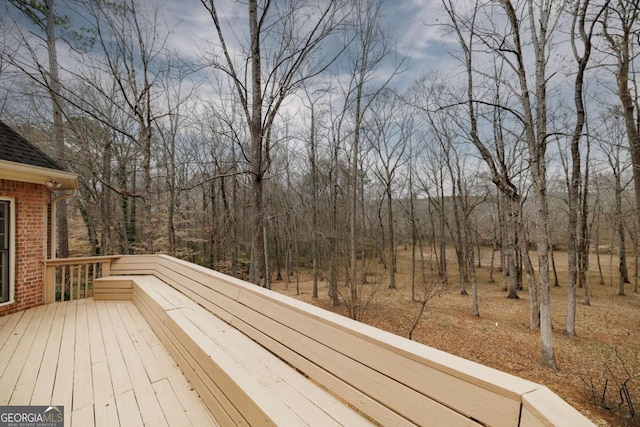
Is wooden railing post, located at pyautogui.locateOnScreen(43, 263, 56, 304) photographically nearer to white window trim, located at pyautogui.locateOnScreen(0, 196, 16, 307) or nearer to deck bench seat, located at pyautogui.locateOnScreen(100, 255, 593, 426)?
white window trim, located at pyautogui.locateOnScreen(0, 196, 16, 307)

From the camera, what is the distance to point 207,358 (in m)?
2.32

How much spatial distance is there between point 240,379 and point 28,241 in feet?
18.7

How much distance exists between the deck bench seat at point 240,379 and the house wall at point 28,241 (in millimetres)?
3571

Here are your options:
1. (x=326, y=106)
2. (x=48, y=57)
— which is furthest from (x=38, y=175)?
(x=326, y=106)

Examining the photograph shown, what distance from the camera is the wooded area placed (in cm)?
579

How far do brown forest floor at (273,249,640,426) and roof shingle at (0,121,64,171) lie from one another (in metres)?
9.66

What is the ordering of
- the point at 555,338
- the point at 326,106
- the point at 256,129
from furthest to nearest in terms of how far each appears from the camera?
1. the point at 326,106
2. the point at 555,338
3. the point at 256,129

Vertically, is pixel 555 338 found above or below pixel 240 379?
below

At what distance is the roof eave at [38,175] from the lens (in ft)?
14.9

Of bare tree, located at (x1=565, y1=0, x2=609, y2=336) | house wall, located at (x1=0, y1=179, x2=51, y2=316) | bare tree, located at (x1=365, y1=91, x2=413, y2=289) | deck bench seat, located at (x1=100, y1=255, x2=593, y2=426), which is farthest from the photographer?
bare tree, located at (x1=365, y1=91, x2=413, y2=289)

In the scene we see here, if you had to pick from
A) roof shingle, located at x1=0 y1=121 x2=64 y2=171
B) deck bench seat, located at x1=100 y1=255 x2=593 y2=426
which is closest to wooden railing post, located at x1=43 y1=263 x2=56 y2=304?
roof shingle, located at x1=0 y1=121 x2=64 y2=171

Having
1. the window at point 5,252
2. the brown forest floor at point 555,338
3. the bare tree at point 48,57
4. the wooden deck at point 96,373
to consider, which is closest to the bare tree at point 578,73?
the brown forest floor at point 555,338

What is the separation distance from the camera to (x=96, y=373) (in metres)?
2.95

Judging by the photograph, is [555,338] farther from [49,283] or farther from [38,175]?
[38,175]
